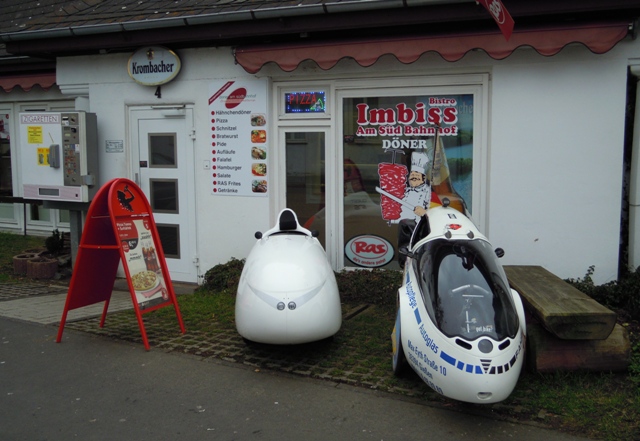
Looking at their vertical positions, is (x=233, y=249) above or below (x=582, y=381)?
above

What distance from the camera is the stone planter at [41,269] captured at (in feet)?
31.7

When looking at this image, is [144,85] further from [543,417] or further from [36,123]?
[543,417]

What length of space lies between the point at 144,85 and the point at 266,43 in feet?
6.78

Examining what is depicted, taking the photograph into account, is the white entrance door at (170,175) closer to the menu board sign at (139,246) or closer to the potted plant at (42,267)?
the potted plant at (42,267)

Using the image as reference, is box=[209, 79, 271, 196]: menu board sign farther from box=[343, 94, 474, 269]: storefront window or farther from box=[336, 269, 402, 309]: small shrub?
box=[336, 269, 402, 309]: small shrub

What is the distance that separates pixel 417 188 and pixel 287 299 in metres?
3.03

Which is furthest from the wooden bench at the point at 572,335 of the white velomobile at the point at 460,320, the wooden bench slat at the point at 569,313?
the white velomobile at the point at 460,320

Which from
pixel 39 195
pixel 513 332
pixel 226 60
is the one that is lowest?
pixel 513 332

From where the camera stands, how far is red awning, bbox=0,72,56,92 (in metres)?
10.2

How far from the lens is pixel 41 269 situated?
9.66 metres

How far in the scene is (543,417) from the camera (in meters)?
4.51

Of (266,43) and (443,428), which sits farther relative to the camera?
(266,43)

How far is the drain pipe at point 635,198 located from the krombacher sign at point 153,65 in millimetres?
5681

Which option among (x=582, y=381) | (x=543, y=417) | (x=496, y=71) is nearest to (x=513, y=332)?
(x=543, y=417)
